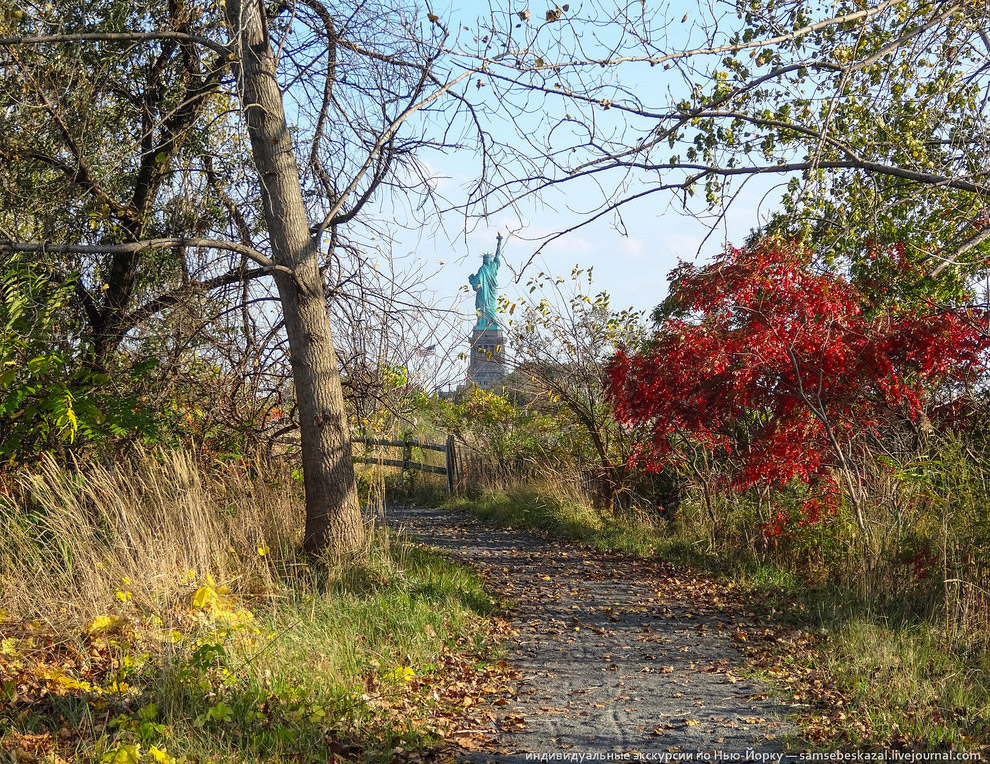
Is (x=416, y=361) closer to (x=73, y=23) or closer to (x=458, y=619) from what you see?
(x=458, y=619)

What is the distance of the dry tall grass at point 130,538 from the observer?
196 inches

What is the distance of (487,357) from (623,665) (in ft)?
30.1

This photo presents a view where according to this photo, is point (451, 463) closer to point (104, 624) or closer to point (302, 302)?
point (302, 302)

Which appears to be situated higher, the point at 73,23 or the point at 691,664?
the point at 73,23

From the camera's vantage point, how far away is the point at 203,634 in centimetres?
465

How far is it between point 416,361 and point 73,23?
15.0 feet

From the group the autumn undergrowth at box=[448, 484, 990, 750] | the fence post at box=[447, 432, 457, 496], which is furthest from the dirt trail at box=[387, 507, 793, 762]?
the fence post at box=[447, 432, 457, 496]

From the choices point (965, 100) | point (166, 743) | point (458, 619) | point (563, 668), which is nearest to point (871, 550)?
point (563, 668)

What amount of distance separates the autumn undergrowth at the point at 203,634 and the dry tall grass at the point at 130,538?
0.02m

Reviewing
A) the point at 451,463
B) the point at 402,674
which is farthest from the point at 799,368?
the point at 451,463

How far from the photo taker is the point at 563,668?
5.46 m

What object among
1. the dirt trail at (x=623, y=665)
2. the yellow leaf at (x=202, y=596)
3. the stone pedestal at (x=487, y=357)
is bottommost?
the dirt trail at (x=623, y=665)

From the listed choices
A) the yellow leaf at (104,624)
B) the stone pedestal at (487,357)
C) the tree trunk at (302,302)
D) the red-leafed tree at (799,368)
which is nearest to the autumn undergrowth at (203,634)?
the yellow leaf at (104,624)

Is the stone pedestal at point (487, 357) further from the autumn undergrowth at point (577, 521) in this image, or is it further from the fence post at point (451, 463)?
the autumn undergrowth at point (577, 521)
